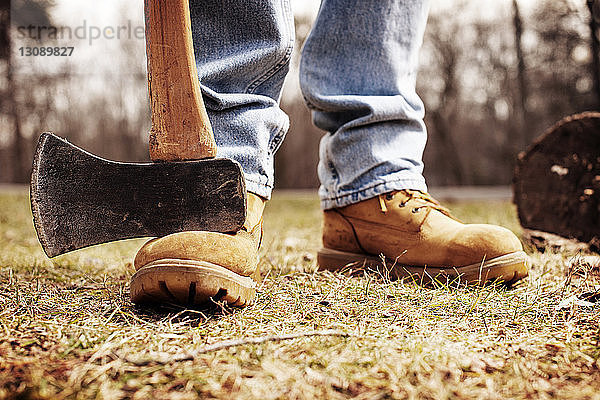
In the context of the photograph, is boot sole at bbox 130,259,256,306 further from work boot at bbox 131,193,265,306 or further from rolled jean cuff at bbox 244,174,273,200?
rolled jean cuff at bbox 244,174,273,200

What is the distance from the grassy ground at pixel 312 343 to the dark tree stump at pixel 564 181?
115 centimetres

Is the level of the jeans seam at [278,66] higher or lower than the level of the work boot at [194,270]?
higher

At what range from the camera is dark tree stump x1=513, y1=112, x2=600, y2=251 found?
244 centimetres

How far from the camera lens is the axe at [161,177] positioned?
1.16 meters

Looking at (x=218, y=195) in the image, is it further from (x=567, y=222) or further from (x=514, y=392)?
(x=567, y=222)

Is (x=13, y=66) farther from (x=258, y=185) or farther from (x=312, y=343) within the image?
(x=312, y=343)

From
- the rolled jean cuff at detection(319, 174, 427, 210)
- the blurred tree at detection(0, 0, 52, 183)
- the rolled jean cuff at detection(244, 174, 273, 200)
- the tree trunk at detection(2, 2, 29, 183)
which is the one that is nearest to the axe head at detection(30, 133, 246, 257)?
the rolled jean cuff at detection(244, 174, 273, 200)

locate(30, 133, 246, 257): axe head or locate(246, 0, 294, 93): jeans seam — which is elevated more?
locate(246, 0, 294, 93): jeans seam

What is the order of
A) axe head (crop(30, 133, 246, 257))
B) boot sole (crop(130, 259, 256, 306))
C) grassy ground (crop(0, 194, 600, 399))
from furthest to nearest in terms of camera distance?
1. axe head (crop(30, 133, 246, 257))
2. boot sole (crop(130, 259, 256, 306))
3. grassy ground (crop(0, 194, 600, 399))

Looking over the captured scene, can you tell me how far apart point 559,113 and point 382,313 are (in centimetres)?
1101

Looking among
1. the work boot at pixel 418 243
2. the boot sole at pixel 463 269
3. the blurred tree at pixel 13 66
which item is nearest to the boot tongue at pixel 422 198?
the work boot at pixel 418 243

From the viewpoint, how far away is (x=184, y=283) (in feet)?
3.40

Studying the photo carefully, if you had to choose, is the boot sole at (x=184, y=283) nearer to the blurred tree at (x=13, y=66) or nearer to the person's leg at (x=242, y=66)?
the person's leg at (x=242, y=66)

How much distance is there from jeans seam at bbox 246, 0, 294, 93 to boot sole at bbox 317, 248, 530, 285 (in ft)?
1.92
